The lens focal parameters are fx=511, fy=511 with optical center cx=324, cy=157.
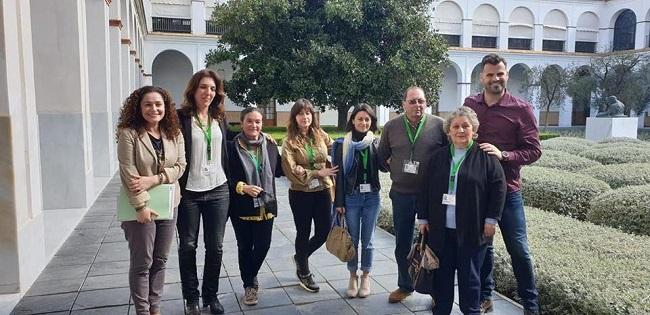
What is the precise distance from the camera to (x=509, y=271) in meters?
4.48

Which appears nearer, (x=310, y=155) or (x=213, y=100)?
(x=213, y=100)

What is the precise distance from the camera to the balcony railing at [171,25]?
27422 mm

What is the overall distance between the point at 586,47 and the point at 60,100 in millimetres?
36864

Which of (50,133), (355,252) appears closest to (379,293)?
(355,252)

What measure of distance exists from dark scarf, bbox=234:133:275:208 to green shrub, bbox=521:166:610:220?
192 inches

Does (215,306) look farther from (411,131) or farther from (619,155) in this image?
(619,155)

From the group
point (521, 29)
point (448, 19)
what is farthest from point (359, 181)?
point (521, 29)

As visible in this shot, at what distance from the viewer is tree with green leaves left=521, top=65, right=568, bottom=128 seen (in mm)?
29047

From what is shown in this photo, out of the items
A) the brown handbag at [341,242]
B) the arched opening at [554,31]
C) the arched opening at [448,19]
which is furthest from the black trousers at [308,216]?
the arched opening at [554,31]

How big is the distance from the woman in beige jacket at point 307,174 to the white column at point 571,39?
35.7 metres

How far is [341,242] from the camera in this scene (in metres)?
4.12

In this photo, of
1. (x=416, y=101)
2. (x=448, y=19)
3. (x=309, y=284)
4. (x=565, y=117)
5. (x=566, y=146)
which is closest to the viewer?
(x=416, y=101)

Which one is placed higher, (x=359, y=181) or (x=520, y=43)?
(x=520, y=43)

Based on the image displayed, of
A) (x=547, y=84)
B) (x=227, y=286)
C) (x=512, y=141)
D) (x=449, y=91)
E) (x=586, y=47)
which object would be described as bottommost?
(x=227, y=286)
